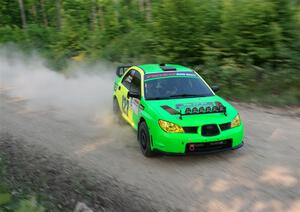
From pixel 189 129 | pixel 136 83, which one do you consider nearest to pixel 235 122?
pixel 189 129

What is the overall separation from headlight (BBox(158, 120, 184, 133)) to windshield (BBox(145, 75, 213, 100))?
41.5 inches

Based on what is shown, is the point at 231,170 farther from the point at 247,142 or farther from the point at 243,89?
the point at 243,89

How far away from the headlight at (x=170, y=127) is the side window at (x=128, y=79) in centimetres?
247

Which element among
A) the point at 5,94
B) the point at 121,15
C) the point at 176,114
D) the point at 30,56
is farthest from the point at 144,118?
the point at 30,56

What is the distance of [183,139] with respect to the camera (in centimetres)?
671

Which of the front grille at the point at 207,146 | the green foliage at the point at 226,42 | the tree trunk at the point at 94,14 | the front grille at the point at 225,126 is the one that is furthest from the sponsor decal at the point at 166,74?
the tree trunk at the point at 94,14

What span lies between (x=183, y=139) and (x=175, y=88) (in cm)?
165

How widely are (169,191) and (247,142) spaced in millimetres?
2687

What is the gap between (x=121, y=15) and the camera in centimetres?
2256

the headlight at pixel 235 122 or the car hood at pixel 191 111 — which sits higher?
the car hood at pixel 191 111

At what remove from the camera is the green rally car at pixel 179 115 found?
266 inches

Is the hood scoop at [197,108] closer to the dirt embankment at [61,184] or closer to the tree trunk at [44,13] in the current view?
the dirt embankment at [61,184]

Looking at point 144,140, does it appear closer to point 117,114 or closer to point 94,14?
point 117,114

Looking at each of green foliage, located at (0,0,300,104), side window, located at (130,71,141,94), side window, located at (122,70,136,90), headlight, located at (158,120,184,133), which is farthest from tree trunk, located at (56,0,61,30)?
headlight, located at (158,120,184,133)
